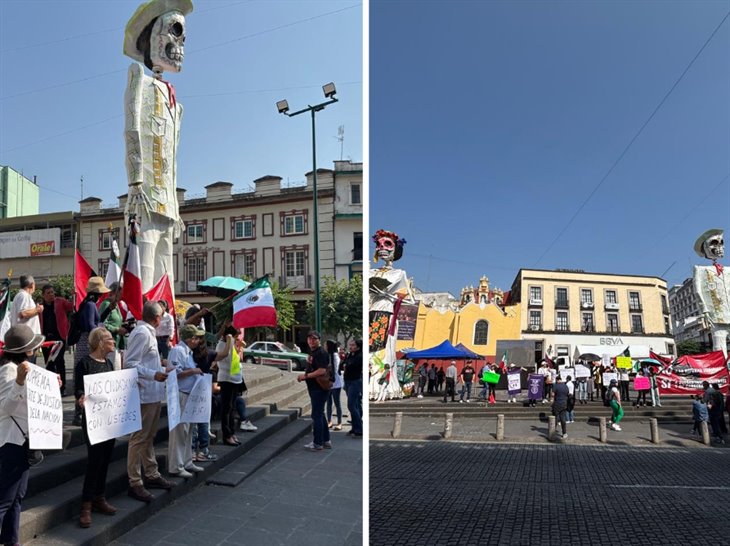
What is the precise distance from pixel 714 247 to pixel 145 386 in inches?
938

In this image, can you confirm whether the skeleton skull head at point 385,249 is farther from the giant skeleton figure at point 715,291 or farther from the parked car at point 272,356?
the giant skeleton figure at point 715,291

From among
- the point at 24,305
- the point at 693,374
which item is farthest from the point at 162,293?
the point at 693,374

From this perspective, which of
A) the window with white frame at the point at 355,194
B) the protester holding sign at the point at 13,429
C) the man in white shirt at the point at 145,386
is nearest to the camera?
the protester holding sign at the point at 13,429

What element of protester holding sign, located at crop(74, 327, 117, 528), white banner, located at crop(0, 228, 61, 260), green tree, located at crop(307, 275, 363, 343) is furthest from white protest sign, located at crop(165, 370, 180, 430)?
white banner, located at crop(0, 228, 61, 260)

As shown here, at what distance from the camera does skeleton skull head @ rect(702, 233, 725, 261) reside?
2348 cm

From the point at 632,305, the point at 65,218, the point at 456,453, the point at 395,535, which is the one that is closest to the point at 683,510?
the point at 395,535

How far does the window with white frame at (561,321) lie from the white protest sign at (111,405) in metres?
44.5

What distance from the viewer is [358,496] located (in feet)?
20.6

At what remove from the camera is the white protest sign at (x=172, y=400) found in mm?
5441

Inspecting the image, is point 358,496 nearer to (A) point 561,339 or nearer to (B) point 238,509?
(B) point 238,509

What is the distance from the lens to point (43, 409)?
13.5 feet

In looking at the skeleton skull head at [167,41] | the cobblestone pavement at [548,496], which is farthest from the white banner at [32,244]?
the cobblestone pavement at [548,496]

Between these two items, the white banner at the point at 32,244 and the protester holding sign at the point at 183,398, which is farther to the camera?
the white banner at the point at 32,244

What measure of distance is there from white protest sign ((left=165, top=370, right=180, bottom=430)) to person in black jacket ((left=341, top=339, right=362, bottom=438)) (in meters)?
3.75
